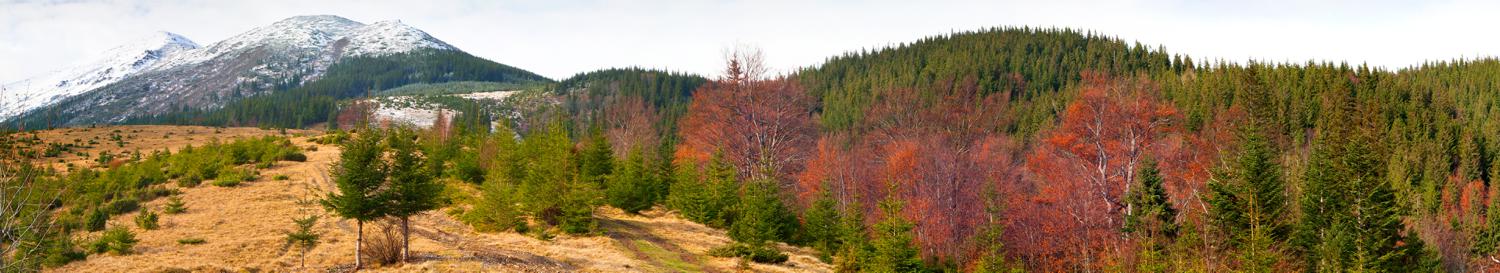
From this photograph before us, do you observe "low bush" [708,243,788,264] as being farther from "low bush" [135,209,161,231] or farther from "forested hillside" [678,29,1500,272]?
"low bush" [135,209,161,231]

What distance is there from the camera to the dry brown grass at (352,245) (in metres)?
24.6

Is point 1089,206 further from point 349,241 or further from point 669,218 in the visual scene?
point 349,241

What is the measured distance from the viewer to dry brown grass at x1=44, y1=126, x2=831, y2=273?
24.6 meters

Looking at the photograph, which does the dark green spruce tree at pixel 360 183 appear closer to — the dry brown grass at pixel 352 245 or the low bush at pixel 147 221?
the dry brown grass at pixel 352 245

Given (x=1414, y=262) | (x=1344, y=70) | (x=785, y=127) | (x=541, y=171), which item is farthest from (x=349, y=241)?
(x=1344, y=70)

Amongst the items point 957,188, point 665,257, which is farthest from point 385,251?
point 957,188

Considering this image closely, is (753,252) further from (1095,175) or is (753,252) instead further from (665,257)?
(1095,175)

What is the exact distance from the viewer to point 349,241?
29375 millimetres

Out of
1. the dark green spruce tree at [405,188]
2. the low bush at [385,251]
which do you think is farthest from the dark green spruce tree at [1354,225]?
the low bush at [385,251]

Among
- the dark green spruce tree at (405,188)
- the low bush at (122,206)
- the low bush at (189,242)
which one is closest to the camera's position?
the dark green spruce tree at (405,188)

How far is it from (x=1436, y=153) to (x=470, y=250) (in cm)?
9974

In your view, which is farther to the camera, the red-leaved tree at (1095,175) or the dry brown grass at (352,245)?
the red-leaved tree at (1095,175)

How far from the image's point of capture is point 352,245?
A: 28391 mm

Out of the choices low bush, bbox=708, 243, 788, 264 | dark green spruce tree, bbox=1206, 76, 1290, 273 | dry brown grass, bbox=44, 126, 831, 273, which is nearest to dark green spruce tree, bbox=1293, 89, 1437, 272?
dark green spruce tree, bbox=1206, 76, 1290, 273
